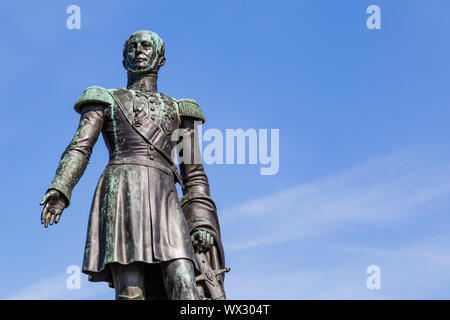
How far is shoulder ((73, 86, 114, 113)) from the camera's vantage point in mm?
15539

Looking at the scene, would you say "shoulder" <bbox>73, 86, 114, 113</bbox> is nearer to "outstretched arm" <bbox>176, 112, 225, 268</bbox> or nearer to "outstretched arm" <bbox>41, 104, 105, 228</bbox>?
"outstretched arm" <bbox>41, 104, 105, 228</bbox>

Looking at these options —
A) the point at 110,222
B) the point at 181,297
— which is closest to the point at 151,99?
the point at 110,222

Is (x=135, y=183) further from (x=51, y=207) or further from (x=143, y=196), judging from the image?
(x=51, y=207)

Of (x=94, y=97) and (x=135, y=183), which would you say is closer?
(x=135, y=183)

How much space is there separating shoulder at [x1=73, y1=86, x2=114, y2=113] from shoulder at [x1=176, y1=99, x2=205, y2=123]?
3.54 feet

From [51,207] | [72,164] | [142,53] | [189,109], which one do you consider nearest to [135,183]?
[72,164]

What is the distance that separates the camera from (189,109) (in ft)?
53.1

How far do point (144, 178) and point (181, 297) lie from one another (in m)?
1.75

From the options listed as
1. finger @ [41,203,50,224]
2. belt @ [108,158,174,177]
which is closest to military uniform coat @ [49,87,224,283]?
belt @ [108,158,174,177]

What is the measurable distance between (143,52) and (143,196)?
229 centimetres

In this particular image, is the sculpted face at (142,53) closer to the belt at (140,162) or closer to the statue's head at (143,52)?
the statue's head at (143,52)

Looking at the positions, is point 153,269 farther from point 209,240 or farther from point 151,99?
point 151,99

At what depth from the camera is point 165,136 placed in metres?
15.6

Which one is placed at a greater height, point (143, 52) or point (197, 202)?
point (143, 52)
